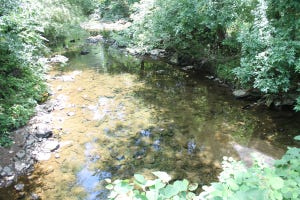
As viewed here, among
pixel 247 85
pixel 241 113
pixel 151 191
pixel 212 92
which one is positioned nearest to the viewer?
pixel 151 191

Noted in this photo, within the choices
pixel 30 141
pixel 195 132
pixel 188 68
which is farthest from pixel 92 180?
pixel 188 68

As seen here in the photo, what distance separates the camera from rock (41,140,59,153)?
6734 millimetres

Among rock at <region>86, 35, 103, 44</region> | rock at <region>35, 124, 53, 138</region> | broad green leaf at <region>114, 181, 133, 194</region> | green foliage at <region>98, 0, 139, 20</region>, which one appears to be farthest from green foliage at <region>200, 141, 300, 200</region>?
green foliage at <region>98, 0, 139, 20</region>

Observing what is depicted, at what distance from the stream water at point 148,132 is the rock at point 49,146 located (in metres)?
0.14

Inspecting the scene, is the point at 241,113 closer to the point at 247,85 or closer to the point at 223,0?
the point at 247,85

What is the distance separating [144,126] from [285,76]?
430 centimetres

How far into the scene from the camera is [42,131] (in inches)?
284

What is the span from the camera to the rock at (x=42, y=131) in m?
7.12

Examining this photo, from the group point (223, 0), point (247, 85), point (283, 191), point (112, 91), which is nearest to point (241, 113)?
point (247, 85)

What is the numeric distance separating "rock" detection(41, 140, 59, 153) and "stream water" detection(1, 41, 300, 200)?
14 centimetres

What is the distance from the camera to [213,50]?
491 inches

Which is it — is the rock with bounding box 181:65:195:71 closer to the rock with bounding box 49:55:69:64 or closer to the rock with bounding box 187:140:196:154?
the rock with bounding box 187:140:196:154

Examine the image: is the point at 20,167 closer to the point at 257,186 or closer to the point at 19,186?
the point at 19,186

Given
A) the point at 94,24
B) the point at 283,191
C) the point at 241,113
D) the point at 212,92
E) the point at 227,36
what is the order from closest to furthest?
the point at 283,191, the point at 241,113, the point at 212,92, the point at 227,36, the point at 94,24
